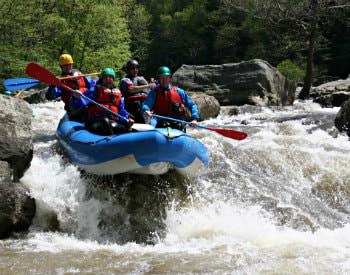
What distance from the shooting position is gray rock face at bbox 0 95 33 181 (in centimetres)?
521

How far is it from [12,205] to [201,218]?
2094mm

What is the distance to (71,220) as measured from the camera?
212 inches

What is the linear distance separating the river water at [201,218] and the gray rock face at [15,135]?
0.39 meters

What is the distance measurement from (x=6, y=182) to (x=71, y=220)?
2.85 feet

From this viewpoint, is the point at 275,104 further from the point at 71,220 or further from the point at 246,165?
the point at 71,220

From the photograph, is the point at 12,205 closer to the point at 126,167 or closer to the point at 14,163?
the point at 14,163

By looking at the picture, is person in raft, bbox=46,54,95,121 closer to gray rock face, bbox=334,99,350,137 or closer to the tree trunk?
gray rock face, bbox=334,99,350,137

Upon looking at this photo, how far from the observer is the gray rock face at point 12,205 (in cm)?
489

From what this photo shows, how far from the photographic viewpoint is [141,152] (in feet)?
16.1

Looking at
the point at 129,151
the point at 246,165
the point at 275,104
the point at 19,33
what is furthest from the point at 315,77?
the point at 129,151

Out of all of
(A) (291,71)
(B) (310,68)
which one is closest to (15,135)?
(B) (310,68)

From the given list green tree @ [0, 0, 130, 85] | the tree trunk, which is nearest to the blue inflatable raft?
green tree @ [0, 0, 130, 85]

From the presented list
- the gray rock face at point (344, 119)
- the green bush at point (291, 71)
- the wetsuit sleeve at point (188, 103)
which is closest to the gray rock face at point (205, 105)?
the gray rock face at point (344, 119)

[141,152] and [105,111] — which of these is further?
[105,111]
